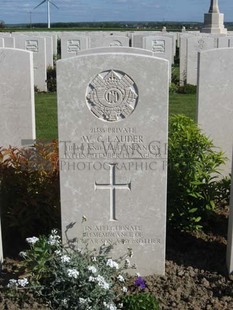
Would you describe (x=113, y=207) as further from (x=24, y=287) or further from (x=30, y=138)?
(x=30, y=138)

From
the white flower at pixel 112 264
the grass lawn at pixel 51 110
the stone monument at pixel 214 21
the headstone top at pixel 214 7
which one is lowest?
the white flower at pixel 112 264

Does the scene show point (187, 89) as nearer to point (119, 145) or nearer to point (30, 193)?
point (30, 193)

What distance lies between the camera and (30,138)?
6.16 m

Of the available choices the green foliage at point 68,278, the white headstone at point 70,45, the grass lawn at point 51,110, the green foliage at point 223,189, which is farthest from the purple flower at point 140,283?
the white headstone at point 70,45

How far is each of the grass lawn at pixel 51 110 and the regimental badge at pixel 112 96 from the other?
458 centimetres

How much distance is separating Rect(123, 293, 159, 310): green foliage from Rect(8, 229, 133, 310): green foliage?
100 millimetres

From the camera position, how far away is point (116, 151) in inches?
161

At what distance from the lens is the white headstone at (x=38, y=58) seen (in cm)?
1364

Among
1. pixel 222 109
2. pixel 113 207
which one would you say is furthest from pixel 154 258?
pixel 222 109

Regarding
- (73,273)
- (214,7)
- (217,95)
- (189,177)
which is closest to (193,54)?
(217,95)

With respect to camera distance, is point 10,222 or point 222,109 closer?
point 10,222

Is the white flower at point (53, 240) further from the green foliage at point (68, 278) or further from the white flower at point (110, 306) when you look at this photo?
the white flower at point (110, 306)

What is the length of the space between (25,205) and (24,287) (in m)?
1.18

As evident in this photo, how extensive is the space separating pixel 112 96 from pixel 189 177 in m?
1.26
